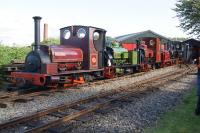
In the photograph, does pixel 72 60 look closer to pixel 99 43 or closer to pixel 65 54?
pixel 65 54

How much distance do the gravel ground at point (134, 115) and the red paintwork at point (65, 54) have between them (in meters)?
3.88

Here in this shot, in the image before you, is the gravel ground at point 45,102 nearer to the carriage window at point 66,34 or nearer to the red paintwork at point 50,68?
the red paintwork at point 50,68

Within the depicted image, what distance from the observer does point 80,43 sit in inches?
618

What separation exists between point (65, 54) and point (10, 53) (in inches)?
190

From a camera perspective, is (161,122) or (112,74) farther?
(112,74)

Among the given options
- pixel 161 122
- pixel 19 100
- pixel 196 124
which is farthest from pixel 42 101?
pixel 196 124

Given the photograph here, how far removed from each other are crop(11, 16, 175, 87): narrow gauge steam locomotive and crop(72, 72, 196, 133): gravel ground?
3548 mm

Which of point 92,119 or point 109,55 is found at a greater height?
point 109,55

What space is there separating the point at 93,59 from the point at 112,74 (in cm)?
275

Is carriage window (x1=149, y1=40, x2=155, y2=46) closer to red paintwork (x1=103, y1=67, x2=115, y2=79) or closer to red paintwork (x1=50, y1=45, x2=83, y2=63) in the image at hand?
red paintwork (x1=103, y1=67, x2=115, y2=79)

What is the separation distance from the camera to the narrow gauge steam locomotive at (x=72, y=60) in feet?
43.3

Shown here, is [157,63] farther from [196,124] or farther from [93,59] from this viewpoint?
[196,124]

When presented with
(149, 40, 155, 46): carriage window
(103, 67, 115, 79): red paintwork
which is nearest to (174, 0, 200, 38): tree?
(149, 40, 155, 46): carriage window

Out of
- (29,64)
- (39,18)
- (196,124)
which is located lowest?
(196,124)
